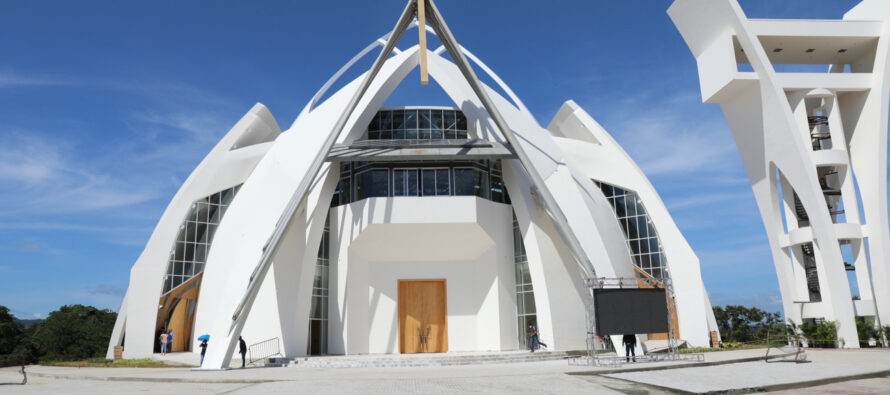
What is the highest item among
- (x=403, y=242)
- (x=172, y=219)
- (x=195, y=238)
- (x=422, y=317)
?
Answer: (x=172, y=219)

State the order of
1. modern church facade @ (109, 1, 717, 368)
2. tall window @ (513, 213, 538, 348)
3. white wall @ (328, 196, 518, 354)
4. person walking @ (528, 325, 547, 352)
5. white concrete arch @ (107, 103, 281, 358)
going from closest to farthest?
person walking @ (528, 325, 547, 352) → modern church facade @ (109, 1, 717, 368) → white wall @ (328, 196, 518, 354) → tall window @ (513, 213, 538, 348) → white concrete arch @ (107, 103, 281, 358)

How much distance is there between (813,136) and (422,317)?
57.1 feet

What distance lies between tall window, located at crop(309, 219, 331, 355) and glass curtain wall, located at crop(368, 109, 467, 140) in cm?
489

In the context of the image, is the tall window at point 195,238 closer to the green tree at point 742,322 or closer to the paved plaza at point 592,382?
the paved plaza at point 592,382

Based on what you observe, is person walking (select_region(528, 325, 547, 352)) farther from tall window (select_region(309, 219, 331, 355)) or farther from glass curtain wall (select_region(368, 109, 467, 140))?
glass curtain wall (select_region(368, 109, 467, 140))

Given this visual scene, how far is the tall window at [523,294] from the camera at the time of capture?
23.0 metres

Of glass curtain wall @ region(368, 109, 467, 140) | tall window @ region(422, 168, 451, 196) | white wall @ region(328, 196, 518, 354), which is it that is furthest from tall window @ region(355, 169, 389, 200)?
glass curtain wall @ region(368, 109, 467, 140)

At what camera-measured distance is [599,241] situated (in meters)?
20.8

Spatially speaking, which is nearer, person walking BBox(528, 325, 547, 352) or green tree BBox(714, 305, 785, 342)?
person walking BBox(528, 325, 547, 352)

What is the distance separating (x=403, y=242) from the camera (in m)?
23.1

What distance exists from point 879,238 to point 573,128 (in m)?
14.0

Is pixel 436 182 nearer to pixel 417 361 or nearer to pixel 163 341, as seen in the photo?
pixel 417 361

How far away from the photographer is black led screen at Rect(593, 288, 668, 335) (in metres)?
16.3

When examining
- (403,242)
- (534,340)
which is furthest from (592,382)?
(403,242)
